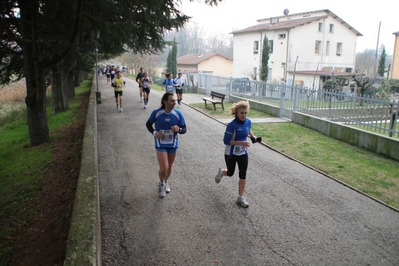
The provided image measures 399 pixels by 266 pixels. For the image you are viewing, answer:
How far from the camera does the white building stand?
41.3 m

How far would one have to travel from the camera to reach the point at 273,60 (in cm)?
4406

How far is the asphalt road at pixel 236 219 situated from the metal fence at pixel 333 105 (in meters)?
3.33

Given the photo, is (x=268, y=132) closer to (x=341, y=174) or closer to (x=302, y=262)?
(x=341, y=174)

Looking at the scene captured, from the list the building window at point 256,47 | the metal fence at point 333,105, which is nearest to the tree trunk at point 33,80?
the metal fence at point 333,105

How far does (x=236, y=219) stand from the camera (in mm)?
5137


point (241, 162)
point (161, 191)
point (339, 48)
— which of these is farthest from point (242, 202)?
point (339, 48)

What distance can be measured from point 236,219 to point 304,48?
136 feet

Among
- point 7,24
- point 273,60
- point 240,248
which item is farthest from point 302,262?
point 273,60

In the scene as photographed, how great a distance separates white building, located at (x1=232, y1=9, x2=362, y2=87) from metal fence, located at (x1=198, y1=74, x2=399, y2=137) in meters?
23.7

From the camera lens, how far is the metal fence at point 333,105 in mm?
9508

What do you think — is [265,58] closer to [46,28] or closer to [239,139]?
[46,28]

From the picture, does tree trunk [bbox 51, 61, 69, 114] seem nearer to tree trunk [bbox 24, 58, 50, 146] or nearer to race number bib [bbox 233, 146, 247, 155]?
tree trunk [bbox 24, 58, 50, 146]

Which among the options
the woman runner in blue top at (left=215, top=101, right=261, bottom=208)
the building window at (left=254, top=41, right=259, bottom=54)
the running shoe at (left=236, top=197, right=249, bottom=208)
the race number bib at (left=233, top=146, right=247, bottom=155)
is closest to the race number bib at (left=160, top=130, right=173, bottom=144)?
the woman runner in blue top at (left=215, top=101, right=261, bottom=208)

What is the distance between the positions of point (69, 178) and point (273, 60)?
4038 centimetres
